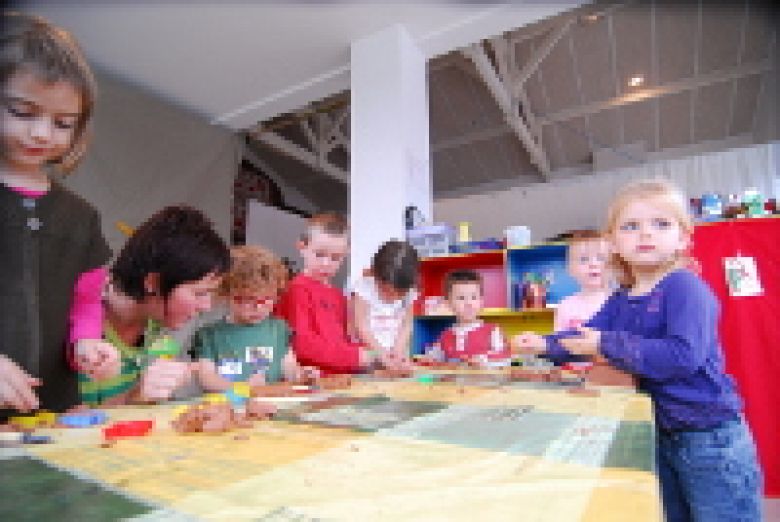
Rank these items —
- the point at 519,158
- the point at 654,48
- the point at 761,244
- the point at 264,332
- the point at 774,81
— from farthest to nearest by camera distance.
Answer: the point at 519,158, the point at 774,81, the point at 654,48, the point at 761,244, the point at 264,332

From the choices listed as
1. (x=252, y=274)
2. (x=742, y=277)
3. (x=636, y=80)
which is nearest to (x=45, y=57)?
(x=252, y=274)

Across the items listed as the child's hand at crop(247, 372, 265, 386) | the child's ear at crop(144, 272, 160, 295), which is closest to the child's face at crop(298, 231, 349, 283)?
the child's hand at crop(247, 372, 265, 386)

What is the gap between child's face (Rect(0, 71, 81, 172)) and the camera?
2.26ft

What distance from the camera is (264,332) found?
1458 mm

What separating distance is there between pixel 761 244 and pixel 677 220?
1561 mm

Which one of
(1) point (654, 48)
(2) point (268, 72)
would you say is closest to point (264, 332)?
(2) point (268, 72)

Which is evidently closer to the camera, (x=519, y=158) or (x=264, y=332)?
(x=264, y=332)

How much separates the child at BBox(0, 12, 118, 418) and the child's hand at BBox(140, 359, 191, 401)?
7 centimetres

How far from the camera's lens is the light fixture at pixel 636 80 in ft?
16.0

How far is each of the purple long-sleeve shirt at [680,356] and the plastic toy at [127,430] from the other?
934 millimetres

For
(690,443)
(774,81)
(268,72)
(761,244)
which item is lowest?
(690,443)

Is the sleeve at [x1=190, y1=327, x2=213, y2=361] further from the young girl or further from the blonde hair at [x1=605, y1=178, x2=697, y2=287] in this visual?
the blonde hair at [x1=605, y1=178, x2=697, y2=287]

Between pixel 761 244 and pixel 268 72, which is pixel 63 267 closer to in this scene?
pixel 761 244

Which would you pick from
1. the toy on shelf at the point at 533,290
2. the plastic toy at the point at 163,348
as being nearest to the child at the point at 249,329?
the plastic toy at the point at 163,348
